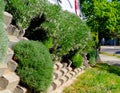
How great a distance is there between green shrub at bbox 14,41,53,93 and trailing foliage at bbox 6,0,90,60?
1.15 meters

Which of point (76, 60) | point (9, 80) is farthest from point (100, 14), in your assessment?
point (9, 80)

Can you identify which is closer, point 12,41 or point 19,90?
point 19,90

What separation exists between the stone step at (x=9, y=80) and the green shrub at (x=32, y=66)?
21 cm

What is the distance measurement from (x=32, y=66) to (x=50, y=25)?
2138 mm

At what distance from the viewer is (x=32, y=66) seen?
6.02 m

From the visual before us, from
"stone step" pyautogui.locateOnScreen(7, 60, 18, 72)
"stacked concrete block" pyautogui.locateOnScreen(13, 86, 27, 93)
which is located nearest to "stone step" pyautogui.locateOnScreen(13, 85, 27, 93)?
"stacked concrete block" pyautogui.locateOnScreen(13, 86, 27, 93)

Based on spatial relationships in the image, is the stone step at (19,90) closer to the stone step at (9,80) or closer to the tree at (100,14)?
the stone step at (9,80)

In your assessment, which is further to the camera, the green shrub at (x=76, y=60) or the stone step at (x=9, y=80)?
the green shrub at (x=76, y=60)

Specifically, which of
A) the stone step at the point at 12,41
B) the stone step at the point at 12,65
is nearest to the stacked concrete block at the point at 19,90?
the stone step at the point at 12,65

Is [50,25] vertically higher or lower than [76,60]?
higher

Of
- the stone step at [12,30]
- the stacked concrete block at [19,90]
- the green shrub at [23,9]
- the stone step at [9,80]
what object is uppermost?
the green shrub at [23,9]

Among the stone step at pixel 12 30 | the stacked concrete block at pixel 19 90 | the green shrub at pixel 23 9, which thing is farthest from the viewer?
the green shrub at pixel 23 9

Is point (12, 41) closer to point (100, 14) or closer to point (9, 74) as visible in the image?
point (9, 74)

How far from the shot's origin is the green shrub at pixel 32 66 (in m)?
5.97
